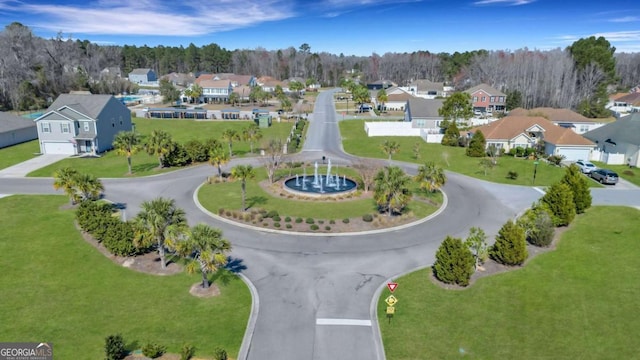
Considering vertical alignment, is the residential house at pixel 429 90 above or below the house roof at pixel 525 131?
above

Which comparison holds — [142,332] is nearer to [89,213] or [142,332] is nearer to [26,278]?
[26,278]

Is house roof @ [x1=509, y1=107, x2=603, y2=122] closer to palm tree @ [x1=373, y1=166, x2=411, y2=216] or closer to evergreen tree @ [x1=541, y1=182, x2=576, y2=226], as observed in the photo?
evergreen tree @ [x1=541, y1=182, x2=576, y2=226]

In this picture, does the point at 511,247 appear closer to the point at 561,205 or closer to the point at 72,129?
the point at 561,205

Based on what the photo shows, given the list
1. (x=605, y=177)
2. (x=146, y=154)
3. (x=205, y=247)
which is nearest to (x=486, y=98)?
(x=605, y=177)

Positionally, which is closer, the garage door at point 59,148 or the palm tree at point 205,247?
the palm tree at point 205,247

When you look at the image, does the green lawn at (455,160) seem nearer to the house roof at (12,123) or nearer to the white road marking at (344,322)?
the white road marking at (344,322)

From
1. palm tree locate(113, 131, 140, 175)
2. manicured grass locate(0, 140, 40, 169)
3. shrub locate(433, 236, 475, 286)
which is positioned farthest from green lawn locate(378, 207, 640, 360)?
manicured grass locate(0, 140, 40, 169)

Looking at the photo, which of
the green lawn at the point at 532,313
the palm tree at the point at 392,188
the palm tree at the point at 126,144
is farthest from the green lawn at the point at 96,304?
the palm tree at the point at 126,144

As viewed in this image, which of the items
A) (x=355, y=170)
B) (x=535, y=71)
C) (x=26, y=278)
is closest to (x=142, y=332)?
(x=26, y=278)
